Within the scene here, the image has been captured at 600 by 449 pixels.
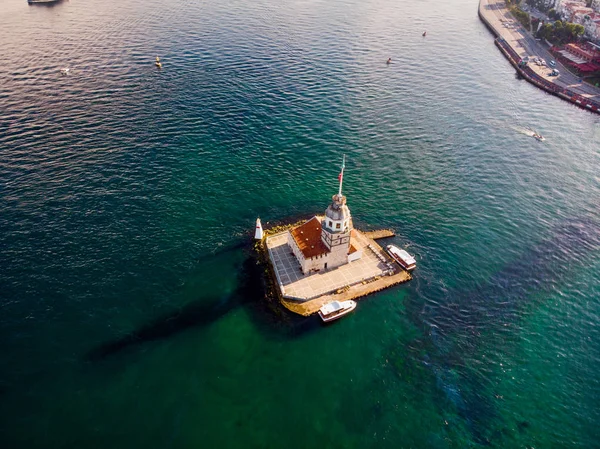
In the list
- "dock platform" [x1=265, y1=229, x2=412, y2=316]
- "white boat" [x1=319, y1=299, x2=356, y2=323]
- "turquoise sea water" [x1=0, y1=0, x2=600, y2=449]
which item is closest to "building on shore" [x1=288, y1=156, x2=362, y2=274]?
"dock platform" [x1=265, y1=229, x2=412, y2=316]

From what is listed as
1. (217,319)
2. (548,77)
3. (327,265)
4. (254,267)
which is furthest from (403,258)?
(548,77)

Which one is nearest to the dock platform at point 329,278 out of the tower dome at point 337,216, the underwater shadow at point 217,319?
the underwater shadow at point 217,319

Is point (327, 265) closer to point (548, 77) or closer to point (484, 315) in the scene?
point (484, 315)

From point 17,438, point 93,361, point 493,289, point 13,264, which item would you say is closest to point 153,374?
point 93,361

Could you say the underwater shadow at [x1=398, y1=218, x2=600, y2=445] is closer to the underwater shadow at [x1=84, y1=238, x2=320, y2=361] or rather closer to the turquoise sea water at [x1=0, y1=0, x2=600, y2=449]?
the turquoise sea water at [x1=0, y1=0, x2=600, y2=449]

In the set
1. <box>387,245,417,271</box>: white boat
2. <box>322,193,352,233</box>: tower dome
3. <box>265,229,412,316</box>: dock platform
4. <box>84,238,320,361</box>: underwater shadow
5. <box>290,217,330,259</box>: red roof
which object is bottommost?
<box>84,238,320,361</box>: underwater shadow

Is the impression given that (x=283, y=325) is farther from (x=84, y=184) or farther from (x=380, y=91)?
(x=380, y=91)
